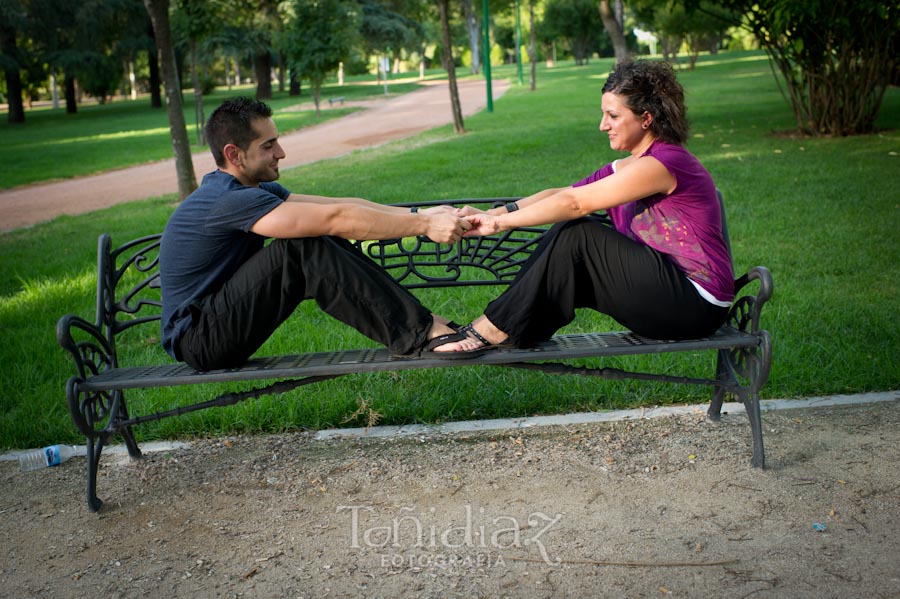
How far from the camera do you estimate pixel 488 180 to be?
11.2m

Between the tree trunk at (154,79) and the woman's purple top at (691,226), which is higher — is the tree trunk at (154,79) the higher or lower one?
the higher one

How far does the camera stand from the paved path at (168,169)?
12.7m

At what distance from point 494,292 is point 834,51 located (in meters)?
10.6

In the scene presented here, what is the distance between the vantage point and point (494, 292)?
6148 millimetres

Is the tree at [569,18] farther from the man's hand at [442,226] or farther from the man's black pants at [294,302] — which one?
the man's black pants at [294,302]

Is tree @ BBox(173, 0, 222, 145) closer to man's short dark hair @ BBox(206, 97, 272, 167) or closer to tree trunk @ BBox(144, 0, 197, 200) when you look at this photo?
tree trunk @ BBox(144, 0, 197, 200)

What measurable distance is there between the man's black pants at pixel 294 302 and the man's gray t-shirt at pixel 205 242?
79 mm

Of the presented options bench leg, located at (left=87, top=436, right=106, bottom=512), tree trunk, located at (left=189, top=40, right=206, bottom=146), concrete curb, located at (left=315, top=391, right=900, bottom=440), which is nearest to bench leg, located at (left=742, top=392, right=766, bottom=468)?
concrete curb, located at (left=315, top=391, right=900, bottom=440)

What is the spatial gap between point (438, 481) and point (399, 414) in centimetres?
73

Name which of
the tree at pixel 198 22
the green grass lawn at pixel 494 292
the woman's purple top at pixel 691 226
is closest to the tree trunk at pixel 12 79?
the tree at pixel 198 22

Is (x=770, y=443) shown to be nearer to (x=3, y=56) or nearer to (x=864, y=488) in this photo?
(x=864, y=488)

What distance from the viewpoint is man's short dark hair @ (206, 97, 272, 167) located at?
3.52m

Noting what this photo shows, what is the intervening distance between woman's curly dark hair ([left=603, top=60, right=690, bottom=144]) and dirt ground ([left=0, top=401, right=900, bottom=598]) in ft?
4.44

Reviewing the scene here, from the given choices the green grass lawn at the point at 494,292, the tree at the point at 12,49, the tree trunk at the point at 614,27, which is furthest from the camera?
the tree at the point at 12,49
